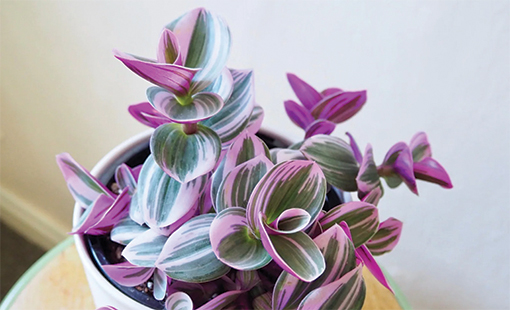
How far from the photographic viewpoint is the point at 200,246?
0.29 metres

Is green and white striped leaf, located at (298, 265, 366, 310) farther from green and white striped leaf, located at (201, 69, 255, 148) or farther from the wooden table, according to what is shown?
the wooden table

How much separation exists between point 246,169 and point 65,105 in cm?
69

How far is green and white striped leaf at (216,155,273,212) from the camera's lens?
0.97 feet

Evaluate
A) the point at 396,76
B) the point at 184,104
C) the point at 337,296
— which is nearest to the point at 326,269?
the point at 337,296

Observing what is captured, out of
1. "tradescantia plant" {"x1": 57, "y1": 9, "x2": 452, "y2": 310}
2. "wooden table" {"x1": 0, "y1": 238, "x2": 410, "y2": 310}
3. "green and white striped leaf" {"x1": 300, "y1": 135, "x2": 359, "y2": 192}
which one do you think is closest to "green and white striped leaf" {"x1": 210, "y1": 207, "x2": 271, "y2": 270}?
"tradescantia plant" {"x1": 57, "y1": 9, "x2": 452, "y2": 310}

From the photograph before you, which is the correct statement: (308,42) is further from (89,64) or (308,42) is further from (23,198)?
(23,198)

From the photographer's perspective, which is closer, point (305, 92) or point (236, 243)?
point (236, 243)

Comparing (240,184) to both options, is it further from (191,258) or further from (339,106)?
(339,106)

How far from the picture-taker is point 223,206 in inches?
11.6

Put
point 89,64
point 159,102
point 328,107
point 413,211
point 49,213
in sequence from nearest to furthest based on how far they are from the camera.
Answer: point 159,102 < point 328,107 < point 413,211 < point 89,64 < point 49,213

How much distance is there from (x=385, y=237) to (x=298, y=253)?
0.45ft

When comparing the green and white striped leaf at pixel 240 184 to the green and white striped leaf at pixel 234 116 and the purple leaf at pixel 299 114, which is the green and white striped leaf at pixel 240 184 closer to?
the green and white striped leaf at pixel 234 116

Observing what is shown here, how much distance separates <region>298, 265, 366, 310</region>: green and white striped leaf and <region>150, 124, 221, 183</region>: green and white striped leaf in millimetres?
94

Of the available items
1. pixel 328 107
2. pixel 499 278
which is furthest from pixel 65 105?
pixel 499 278
